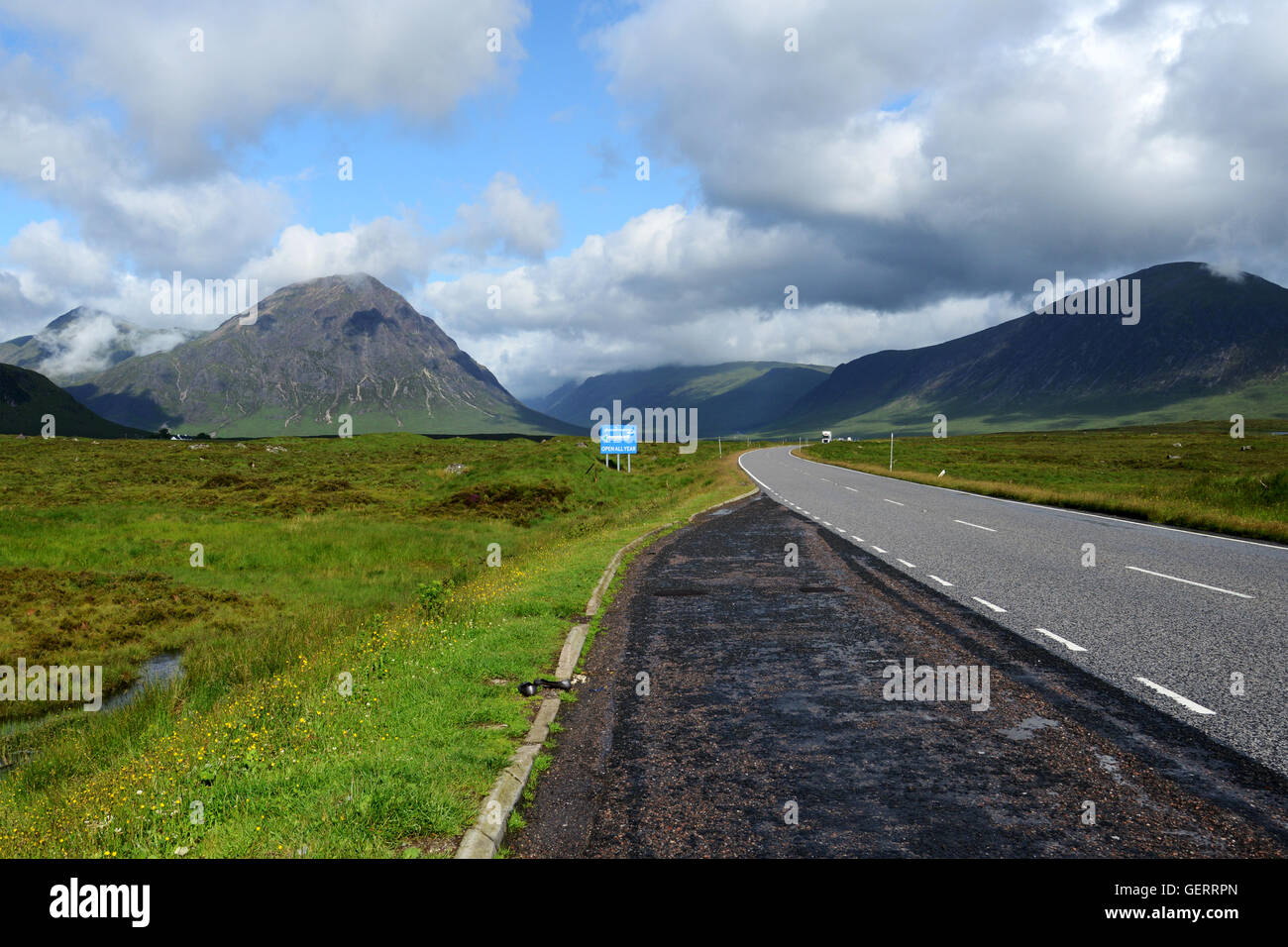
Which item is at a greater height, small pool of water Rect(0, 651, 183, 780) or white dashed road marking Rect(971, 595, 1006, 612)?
white dashed road marking Rect(971, 595, 1006, 612)

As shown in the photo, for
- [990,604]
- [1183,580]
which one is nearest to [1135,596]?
[1183,580]

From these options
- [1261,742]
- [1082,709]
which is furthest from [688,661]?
[1261,742]

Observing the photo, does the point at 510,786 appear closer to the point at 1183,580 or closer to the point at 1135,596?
the point at 1135,596

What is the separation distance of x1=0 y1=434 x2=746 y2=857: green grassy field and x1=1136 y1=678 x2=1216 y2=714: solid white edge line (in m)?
6.16

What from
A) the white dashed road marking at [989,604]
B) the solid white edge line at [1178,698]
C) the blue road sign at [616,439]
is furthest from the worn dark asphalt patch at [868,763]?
the blue road sign at [616,439]

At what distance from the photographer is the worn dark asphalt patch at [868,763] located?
4734 millimetres

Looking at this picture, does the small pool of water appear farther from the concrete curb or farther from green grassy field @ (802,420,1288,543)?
green grassy field @ (802,420,1288,543)

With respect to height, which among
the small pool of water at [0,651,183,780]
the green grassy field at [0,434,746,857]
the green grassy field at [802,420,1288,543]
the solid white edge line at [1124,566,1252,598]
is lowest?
the small pool of water at [0,651,183,780]

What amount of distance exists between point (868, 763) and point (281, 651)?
11859 millimetres

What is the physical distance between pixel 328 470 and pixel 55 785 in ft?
190

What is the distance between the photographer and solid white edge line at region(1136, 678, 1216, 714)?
270 inches

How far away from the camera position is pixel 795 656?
9273 mm

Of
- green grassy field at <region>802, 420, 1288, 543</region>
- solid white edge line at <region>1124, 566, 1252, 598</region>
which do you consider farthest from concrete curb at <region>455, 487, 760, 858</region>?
green grassy field at <region>802, 420, 1288, 543</region>
